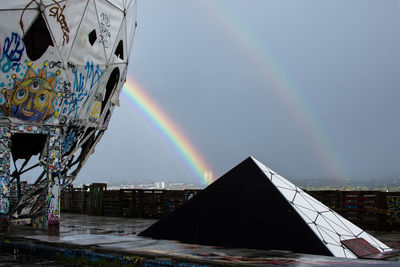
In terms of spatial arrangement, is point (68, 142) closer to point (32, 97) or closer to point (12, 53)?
point (32, 97)

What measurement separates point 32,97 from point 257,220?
26.0 ft

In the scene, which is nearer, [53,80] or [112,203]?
[53,80]

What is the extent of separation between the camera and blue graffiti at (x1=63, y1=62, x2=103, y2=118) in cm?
1530

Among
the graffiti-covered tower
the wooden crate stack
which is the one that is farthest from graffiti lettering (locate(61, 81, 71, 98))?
the wooden crate stack

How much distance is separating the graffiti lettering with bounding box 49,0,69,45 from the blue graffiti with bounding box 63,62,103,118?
3.96 ft

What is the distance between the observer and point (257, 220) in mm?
11328

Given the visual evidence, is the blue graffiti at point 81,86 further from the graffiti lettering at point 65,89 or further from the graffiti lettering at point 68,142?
the graffiti lettering at point 68,142

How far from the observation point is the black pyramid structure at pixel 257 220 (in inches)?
409

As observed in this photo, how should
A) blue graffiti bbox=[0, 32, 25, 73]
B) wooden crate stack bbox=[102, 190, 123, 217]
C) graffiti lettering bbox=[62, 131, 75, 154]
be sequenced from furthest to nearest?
1. wooden crate stack bbox=[102, 190, 123, 217]
2. graffiti lettering bbox=[62, 131, 75, 154]
3. blue graffiti bbox=[0, 32, 25, 73]

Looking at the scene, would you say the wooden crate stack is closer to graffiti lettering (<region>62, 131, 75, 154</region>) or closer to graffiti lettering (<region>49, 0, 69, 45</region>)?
graffiti lettering (<region>62, 131, 75, 154</region>)

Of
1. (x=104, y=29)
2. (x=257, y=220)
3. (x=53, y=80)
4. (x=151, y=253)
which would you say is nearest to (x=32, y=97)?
(x=53, y=80)

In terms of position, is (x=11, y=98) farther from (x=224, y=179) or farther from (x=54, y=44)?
(x=224, y=179)

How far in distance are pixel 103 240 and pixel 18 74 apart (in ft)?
18.2

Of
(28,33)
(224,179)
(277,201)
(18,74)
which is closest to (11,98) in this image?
(18,74)
